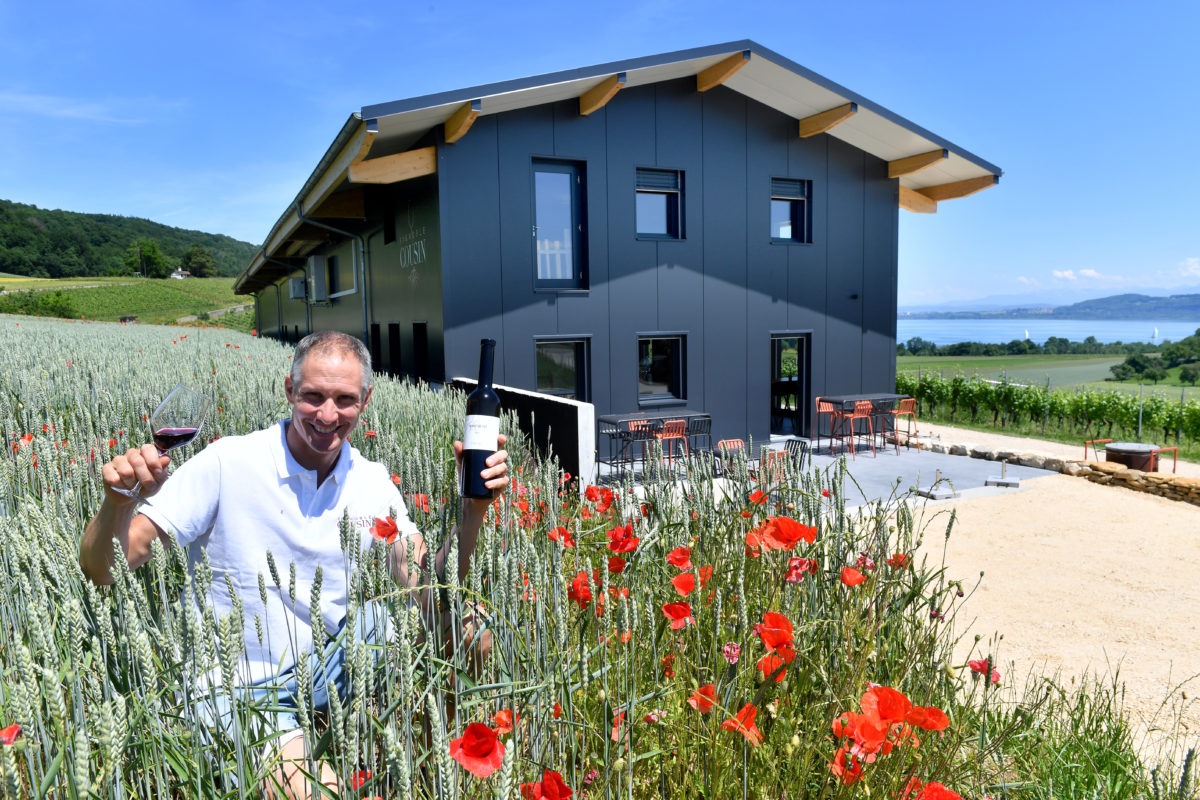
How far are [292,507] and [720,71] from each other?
31.9 feet

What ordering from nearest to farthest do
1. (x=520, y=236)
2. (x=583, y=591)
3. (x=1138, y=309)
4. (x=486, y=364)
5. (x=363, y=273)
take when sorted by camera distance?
(x=583, y=591) < (x=486, y=364) < (x=520, y=236) < (x=363, y=273) < (x=1138, y=309)

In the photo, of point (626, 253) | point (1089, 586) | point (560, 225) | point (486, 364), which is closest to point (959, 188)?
point (626, 253)

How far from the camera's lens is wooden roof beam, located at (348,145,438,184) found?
820 centimetres

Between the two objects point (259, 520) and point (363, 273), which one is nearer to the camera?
point (259, 520)

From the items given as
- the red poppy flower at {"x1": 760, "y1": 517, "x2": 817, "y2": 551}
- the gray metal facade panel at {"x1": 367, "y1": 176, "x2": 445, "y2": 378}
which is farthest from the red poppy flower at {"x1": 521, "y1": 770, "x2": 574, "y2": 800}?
the gray metal facade panel at {"x1": 367, "y1": 176, "x2": 445, "y2": 378}

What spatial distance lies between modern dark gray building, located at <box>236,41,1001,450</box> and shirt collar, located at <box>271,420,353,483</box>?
6.32m

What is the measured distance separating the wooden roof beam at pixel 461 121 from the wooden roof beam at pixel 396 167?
1.14 ft

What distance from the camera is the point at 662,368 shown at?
1098 cm

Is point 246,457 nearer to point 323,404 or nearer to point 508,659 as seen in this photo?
point 323,404

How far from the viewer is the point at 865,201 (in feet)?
39.9

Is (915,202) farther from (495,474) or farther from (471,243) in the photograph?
(495,474)

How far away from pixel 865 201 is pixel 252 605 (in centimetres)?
1242

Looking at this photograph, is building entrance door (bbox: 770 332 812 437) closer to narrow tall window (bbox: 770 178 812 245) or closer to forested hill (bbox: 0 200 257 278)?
narrow tall window (bbox: 770 178 812 245)

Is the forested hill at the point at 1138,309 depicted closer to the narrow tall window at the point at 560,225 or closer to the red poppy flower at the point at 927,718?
the narrow tall window at the point at 560,225
